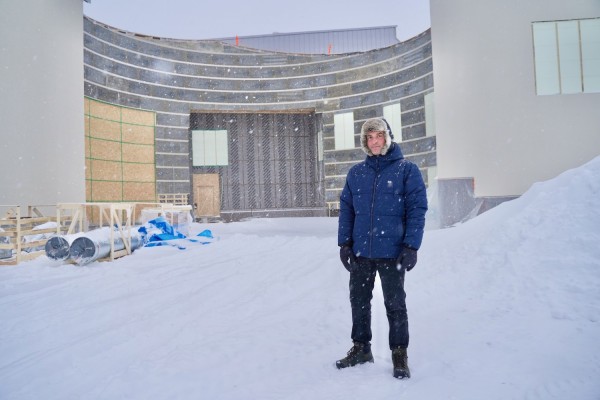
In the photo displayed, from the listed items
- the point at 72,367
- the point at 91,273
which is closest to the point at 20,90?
the point at 91,273

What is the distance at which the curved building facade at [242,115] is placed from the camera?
57.3 ft

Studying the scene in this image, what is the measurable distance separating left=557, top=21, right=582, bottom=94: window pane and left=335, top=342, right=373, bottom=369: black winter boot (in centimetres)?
938

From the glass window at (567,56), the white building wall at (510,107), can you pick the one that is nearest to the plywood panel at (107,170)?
the white building wall at (510,107)

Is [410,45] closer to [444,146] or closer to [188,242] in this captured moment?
[444,146]

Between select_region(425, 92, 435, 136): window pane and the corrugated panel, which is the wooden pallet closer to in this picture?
select_region(425, 92, 435, 136): window pane

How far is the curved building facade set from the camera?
1747 cm

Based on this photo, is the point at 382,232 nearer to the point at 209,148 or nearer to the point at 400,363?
the point at 400,363

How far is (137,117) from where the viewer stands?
18.5 meters

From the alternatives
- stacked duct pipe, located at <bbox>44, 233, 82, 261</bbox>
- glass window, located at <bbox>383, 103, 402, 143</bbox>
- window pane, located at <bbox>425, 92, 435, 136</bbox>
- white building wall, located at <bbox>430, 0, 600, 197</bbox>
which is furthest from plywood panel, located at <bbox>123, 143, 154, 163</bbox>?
white building wall, located at <bbox>430, 0, 600, 197</bbox>

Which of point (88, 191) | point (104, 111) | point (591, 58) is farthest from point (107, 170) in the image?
point (591, 58)

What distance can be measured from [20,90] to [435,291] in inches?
477

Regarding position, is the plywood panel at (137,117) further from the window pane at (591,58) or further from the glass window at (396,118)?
the window pane at (591,58)

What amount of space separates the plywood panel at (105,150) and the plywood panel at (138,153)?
34 cm

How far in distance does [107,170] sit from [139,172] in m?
1.54
